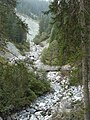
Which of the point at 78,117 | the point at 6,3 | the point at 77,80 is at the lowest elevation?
the point at 78,117

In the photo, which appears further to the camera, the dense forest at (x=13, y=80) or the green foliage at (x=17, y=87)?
the green foliage at (x=17, y=87)

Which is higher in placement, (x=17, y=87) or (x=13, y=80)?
(x=17, y=87)

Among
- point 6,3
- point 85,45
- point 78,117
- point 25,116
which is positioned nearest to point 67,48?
point 85,45

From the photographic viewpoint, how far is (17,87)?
36.0ft

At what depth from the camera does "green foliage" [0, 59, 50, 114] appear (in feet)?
27.6

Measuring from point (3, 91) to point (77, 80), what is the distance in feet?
23.4

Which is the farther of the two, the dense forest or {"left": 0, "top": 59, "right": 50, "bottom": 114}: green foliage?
{"left": 0, "top": 59, "right": 50, "bottom": 114}: green foliage

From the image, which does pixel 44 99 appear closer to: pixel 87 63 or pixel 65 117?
pixel 65 117

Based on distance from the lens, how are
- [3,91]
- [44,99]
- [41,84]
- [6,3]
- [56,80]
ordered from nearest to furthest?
[6,3] < [3,91] < [44,99] < [41,84] < [56,80]

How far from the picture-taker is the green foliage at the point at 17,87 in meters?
8.41

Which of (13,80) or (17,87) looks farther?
(17,87)

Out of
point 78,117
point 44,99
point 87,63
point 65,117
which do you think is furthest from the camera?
point 44,99

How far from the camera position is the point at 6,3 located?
27.0 ft

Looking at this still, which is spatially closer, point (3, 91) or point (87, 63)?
point (87, 63)
